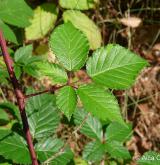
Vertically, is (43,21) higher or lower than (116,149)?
higher

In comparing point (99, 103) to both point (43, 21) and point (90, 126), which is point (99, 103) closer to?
point (90, 126)

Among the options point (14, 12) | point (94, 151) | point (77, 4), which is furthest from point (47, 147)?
point (77, 4)

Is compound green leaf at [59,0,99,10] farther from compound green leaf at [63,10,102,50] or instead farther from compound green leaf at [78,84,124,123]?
compound green leaf at [78,84,124,123]

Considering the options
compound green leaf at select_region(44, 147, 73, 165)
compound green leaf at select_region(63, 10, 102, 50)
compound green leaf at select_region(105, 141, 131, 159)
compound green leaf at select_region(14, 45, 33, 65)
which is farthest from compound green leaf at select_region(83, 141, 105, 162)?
compound green leaf at select_region(63, 10, 102, 50)

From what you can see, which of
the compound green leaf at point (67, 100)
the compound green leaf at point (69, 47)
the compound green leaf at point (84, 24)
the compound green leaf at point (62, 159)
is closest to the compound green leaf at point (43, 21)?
the compound green leaf at point (84, 24)

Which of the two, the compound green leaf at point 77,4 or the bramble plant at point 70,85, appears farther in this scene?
the compound green leaf at point 77,4

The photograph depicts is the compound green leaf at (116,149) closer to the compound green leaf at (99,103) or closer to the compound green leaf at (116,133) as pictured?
the compound green leaf at (116,133)
